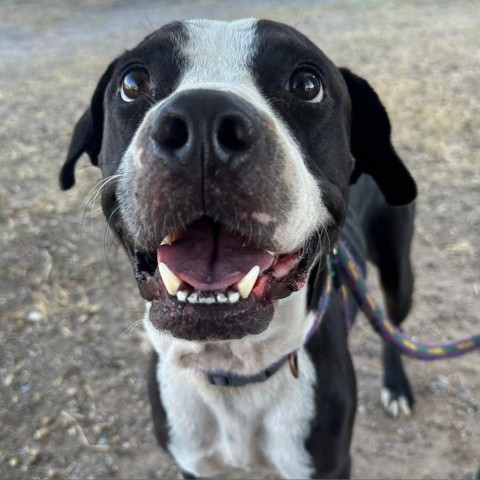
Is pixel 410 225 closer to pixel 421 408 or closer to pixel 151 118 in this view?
pixel 421 408

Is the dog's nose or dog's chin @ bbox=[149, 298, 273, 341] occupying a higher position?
the dog's nose

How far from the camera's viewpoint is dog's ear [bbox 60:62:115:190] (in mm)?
2301

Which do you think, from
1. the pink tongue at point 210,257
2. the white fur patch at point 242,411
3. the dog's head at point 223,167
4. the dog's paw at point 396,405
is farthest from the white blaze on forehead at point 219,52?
the dog's paw at point 396,405

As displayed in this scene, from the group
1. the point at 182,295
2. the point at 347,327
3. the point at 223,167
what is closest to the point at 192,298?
the point at 182,295

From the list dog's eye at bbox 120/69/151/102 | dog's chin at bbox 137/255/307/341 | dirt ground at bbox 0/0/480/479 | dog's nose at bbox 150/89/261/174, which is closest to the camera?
dog's nose at bbox 150/89/261/174

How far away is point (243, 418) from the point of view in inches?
88.0

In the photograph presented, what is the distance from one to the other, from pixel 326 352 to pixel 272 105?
3.26 feet

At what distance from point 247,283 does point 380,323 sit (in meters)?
0.98

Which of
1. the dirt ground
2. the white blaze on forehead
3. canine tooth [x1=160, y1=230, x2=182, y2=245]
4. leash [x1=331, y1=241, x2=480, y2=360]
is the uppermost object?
the white blaze on forehead

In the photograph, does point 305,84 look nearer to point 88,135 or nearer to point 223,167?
point 223,167

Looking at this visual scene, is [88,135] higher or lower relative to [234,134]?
lower

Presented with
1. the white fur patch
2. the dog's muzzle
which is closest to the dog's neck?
the white fur patch

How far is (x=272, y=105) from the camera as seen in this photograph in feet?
5.86

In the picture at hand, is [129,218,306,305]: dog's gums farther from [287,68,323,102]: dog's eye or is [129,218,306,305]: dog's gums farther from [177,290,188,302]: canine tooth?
[287,68,323,102]: dog's eye
